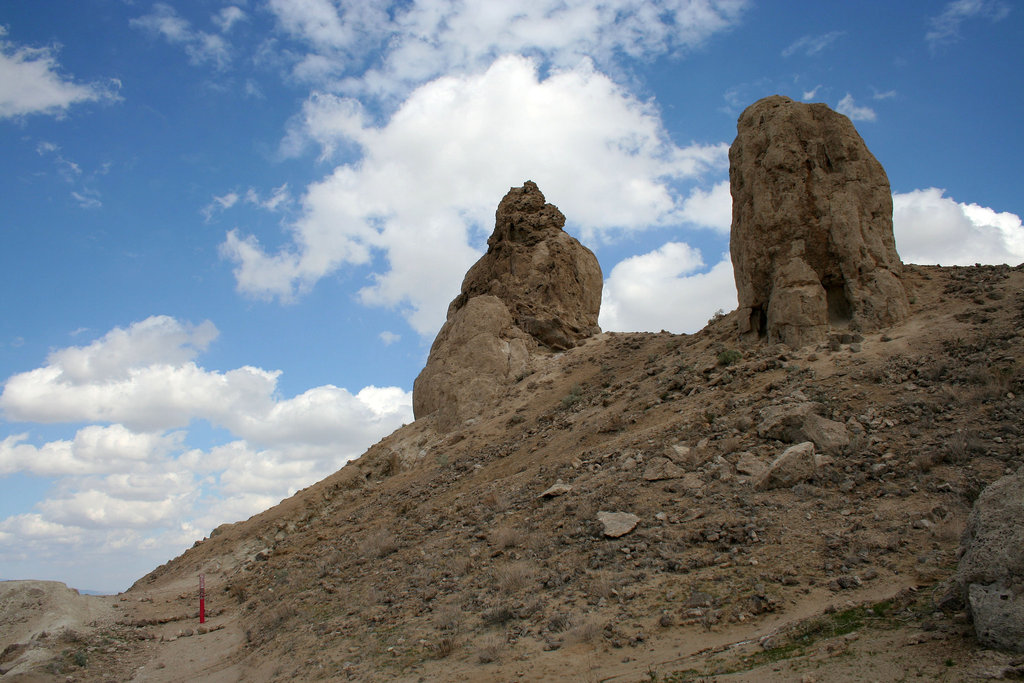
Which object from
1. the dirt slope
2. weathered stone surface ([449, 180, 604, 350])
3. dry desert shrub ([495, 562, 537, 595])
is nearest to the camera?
the dirt slope

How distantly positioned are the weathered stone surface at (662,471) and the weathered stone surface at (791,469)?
4.16 ft

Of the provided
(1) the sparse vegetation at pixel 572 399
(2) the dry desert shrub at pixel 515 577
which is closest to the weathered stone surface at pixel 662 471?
(2) the dry desert shrub at pixel 515 577

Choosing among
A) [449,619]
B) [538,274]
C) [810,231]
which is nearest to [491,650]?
[449,619]

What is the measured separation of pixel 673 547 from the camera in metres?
8.05

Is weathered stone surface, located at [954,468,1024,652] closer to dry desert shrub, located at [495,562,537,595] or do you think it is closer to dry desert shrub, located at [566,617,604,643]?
dry desert shrub, located at [566,617,604,643]

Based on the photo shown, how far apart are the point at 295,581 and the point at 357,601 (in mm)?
3463

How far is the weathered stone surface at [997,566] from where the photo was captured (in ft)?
14.3

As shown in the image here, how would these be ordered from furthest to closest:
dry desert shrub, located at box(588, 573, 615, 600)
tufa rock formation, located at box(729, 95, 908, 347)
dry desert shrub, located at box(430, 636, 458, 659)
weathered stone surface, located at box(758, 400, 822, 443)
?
1. tufa rock formation, located at box(729, 95, 908, 347)
2. weathered stone surface, located at box(758, 400, 822, 443)
3. dry desert shrub, located at box(588, 573, 615, 600)
4. dry desert shrub, located at box(430, 636, 458, 659)

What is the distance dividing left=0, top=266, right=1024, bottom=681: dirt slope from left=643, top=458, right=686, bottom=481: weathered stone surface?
0.17 ft

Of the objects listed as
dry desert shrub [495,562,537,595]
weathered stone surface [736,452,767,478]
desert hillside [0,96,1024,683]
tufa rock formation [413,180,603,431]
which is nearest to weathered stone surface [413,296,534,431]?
tufa rock formation [413,180,603,431]

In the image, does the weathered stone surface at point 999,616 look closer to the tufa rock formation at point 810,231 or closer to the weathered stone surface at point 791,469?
the weathered stone surface at point 791,469

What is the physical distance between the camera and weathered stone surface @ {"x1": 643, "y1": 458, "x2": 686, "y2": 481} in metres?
9.97

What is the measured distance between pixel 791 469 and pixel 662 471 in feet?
6.48

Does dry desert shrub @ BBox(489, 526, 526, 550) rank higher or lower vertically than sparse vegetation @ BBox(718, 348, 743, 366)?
lower
